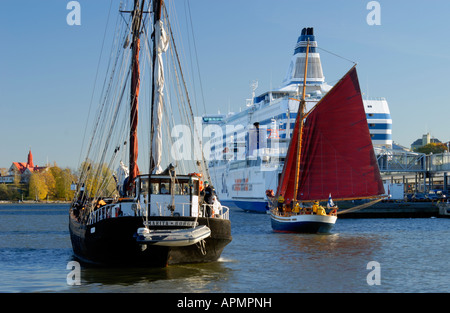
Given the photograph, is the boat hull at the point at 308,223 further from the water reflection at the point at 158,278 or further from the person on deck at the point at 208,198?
the person on deck at the point at 208,198

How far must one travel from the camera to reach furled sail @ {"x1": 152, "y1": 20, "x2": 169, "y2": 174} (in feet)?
89.7

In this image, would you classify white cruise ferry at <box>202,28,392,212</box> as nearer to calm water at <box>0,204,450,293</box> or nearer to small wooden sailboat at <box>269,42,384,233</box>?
small wooden sailboat at <box>269,42,384,233</box>

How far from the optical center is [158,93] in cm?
2728

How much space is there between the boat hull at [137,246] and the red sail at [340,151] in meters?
25.7

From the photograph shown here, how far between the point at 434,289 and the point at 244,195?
251 ft

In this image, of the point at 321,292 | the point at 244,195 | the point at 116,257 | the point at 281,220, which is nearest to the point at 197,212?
the point at 116,257

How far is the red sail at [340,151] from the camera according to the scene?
52.5m

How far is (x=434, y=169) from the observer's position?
97812 millimetres

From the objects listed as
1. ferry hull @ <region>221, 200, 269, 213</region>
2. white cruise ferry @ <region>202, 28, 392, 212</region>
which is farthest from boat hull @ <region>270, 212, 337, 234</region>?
ferry hull @ <region>221, 200, 269, 213</region>

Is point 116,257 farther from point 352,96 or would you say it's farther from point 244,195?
point 244,195

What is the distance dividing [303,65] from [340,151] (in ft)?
228

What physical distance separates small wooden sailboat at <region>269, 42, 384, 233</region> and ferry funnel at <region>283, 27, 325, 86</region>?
216 feet

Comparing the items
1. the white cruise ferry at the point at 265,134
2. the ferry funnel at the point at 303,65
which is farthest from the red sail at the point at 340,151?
the ferry funnel at the point at 303,65

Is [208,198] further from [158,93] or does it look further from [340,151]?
[340,151]
